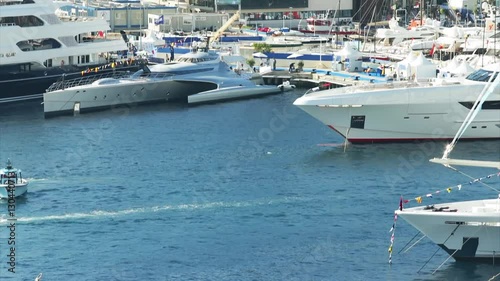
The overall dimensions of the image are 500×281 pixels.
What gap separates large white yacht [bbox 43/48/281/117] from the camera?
87.8 metres

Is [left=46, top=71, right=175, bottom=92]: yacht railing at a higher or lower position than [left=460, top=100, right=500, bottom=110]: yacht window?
lower

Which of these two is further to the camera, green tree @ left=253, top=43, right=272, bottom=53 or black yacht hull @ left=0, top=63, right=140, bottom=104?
green tree @ left=253, top=43, right=272, bottom=53

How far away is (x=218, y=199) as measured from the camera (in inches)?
2333

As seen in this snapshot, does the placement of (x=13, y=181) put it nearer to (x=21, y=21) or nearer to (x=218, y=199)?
(x=218, y=199)

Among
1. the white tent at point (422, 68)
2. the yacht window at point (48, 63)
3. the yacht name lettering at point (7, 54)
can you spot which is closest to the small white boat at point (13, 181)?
the yacht name lettering at point (7, 54)

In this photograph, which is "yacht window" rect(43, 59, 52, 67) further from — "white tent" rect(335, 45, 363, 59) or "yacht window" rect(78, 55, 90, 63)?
"white tent" rect(335, 45, 363, 59)

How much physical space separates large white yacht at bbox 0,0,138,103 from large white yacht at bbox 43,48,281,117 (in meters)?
2.29

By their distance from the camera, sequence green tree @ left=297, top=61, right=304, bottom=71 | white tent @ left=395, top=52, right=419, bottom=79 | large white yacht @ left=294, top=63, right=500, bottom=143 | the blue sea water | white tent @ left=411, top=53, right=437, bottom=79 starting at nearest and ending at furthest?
the blue sea water
large white yacht @ left=294, top=63, right=500, bottom=143
white tent @ left=411, top=53, right=437, bottom=79
white tent @ left=395, top=52, right=419, bottom=79
green tree @ left=297, top=61, right=304, bottom=71

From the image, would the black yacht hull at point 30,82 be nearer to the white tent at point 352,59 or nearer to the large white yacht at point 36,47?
the large white yacht at point 36,47

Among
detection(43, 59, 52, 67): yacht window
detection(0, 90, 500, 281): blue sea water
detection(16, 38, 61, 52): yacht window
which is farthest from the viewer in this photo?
detection(43, 59, 52, 67): yacht window

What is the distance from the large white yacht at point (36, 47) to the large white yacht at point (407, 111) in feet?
87.7

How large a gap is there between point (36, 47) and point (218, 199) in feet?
128

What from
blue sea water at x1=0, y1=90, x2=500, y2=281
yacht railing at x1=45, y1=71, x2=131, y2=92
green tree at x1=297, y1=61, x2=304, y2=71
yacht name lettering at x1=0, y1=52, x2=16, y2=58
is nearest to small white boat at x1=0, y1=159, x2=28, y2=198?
blue sea water at x1=0, y1=90, x2=500, y2=281

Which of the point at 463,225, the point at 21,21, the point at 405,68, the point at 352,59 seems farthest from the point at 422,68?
the point at 463,225
